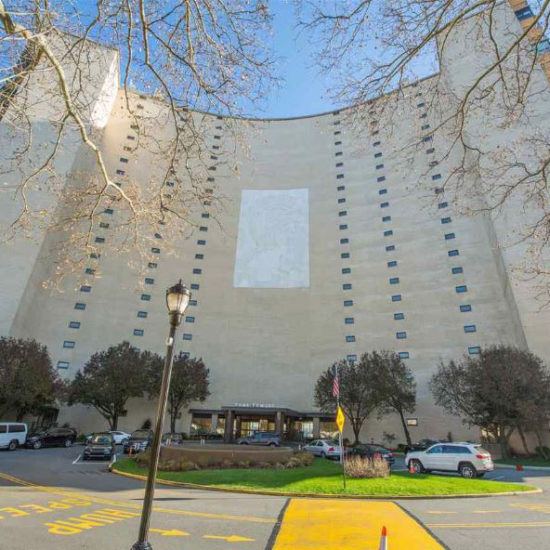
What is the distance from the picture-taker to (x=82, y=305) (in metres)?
43.0

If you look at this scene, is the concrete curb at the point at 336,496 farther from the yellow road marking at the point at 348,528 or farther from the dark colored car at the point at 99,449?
the dark colored car at the point at 99,449

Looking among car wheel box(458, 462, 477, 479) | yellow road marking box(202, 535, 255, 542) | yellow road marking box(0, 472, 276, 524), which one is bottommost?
yellow road marking box(202, 535, 255, 542)

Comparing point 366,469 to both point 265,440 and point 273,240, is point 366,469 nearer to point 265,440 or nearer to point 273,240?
point 265,440

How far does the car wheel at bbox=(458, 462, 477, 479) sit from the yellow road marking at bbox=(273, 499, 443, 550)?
9.62 m

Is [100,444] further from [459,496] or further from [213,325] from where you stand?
[213,325]

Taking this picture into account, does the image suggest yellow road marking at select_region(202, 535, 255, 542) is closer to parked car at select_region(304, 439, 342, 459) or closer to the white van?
parked car at select_region(304, 439, 342, 459)

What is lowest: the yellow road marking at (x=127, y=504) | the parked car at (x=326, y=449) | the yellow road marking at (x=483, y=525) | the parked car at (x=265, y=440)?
the yellow road marking at (x=127, y=504)

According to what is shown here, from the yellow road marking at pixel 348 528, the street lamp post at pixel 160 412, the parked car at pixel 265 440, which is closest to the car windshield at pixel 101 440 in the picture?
the parked car at pixel 265 440

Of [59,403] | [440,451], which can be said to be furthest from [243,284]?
[440,451]

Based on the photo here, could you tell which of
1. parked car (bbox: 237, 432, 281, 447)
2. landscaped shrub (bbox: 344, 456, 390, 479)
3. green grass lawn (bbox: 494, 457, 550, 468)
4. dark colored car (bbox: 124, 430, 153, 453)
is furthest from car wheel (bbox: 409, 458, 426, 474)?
dark colored car (bbox: 124, 430, 153, 453)

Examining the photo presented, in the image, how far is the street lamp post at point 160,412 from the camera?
436cm

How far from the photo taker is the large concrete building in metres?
38.8

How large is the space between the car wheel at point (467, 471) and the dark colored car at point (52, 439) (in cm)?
2891

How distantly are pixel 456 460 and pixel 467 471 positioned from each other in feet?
1.98
